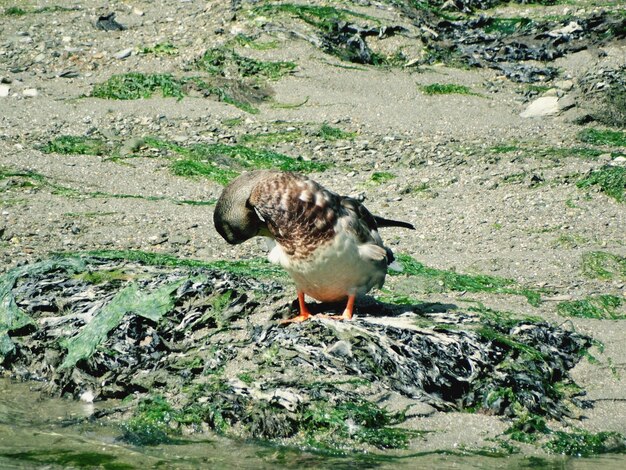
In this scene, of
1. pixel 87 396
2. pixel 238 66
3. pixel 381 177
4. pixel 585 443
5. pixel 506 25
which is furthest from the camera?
pixel 506 25

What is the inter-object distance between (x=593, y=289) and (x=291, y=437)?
13.0 ft

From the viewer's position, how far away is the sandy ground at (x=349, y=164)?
9391mm

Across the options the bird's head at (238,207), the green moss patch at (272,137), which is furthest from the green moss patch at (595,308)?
the green moss patch at (272,137)

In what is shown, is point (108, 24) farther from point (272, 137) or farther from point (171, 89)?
point (272, 137)

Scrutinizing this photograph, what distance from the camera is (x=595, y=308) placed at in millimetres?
8391

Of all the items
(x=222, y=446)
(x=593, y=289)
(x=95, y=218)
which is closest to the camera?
(x=222, y=446)

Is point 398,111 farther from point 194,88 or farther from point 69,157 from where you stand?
point 69,157

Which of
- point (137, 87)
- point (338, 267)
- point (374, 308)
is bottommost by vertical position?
point (137, 87)

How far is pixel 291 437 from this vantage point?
599cm

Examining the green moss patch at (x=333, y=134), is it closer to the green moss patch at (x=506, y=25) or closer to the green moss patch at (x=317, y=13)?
the green moss patch at (x=317, y=13)

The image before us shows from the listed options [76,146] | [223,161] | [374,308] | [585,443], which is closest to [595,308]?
[374,308]

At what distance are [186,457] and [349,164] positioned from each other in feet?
23.6

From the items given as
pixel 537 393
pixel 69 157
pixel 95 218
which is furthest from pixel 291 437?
pixel 69 157

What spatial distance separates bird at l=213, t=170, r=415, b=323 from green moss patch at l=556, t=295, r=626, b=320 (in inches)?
88.9
